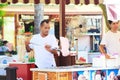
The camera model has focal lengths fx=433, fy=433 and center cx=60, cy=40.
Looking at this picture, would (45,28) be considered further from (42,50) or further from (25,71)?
(25,71)

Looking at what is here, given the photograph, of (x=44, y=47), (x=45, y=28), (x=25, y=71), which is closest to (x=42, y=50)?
(x=44, y=47)

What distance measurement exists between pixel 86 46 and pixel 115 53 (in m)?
7.93

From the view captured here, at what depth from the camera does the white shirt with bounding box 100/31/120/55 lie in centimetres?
781

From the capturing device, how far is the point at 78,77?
22.5 ft

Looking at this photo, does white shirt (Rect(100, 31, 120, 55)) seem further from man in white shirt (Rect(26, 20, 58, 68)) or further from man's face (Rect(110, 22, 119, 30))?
man in white shirt (Rect(26, 20, 58, 68))

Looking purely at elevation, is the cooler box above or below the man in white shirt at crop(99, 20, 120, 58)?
below

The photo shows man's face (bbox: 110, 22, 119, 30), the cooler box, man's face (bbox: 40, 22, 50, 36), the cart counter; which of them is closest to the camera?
the cart counter

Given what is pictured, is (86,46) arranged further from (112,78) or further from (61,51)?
(112,78)

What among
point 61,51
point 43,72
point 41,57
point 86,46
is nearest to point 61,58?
point 61,51

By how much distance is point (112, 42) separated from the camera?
25.7 feet

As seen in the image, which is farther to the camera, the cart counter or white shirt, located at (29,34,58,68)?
white shirt, located at (29,34,58,68)

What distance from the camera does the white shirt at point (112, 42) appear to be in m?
7.81

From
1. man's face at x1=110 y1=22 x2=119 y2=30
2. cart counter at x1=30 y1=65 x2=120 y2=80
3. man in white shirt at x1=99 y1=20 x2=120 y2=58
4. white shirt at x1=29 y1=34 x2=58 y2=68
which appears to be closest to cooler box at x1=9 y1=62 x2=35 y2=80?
white shirt at x1=29 y1=34 x2=58 y2=68

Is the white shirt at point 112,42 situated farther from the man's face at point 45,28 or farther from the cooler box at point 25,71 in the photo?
the cooler box at point 25,71
